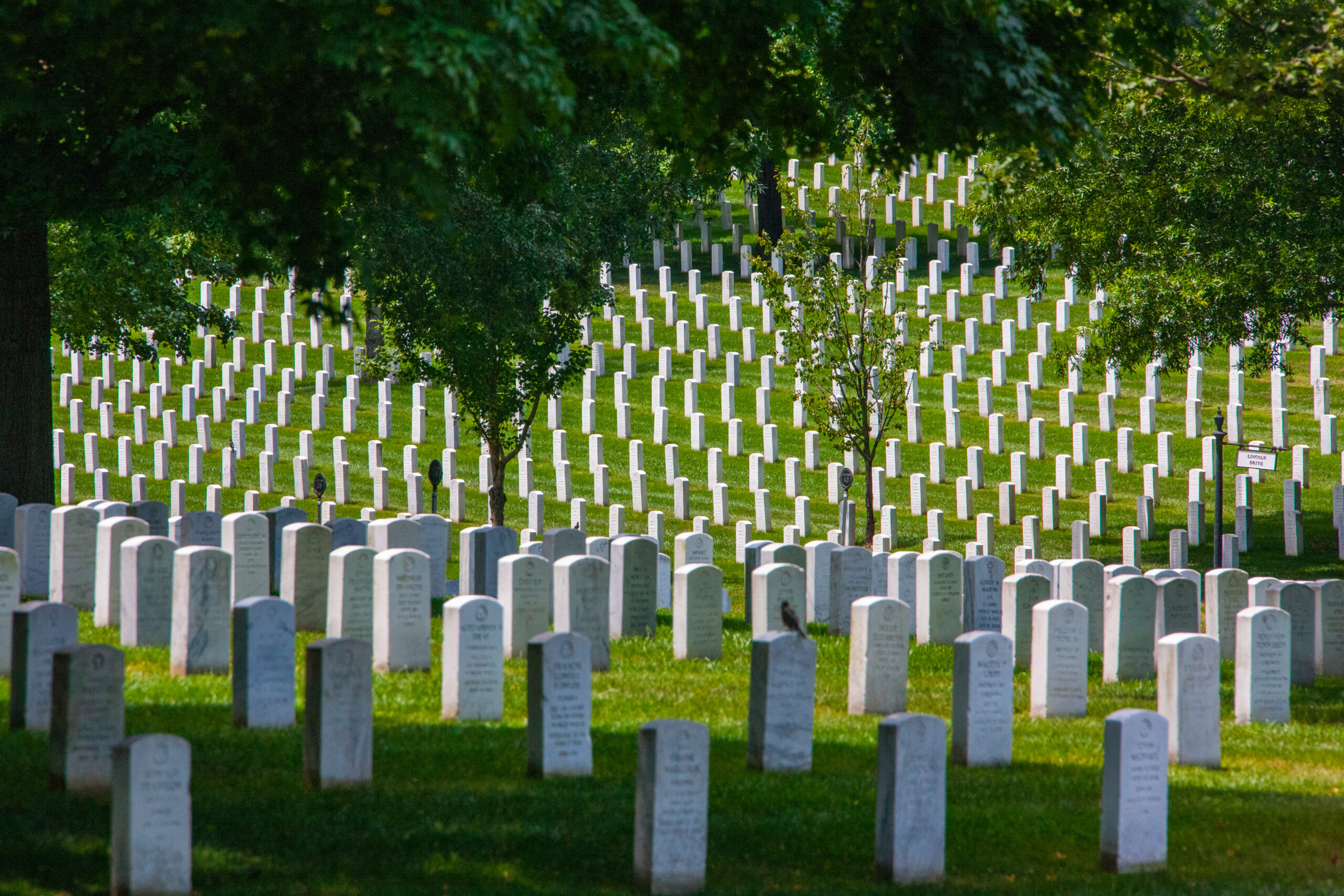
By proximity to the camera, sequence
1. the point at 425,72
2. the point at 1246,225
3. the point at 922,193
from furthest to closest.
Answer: the point at 922,193, the point at 1246,225, the point at 425,72

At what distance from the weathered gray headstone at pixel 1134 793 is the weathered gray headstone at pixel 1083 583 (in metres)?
6.44

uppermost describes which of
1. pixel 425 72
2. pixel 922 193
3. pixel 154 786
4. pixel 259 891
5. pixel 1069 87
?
pixel 922 193

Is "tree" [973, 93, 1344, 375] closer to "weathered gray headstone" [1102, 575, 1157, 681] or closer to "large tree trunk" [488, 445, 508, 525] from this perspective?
"weathered gray headstone" [1102, 575, 1157, 681]

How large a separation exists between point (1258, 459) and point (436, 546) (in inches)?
413

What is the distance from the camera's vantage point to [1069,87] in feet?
29.7

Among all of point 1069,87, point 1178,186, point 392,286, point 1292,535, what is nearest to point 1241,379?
point 1292,535

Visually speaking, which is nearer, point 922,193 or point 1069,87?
point 1069,87

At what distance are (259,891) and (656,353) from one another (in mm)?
27031

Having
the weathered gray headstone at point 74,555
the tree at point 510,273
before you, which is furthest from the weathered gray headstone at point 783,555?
the weathered gray headstone at point 74,555

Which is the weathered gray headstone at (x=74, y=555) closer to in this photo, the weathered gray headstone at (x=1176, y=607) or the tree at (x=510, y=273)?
the tree at (x=510, y=273)

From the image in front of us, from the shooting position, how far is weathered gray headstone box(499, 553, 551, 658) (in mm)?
12219

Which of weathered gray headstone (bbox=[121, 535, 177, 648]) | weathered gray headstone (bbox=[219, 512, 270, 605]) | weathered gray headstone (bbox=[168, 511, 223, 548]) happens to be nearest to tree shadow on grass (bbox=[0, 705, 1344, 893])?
weathered gray headstone (bbox=[121, 535, 177, 648])

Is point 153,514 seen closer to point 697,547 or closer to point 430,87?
point 697,547

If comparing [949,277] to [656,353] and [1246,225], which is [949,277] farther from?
[1246,225]
